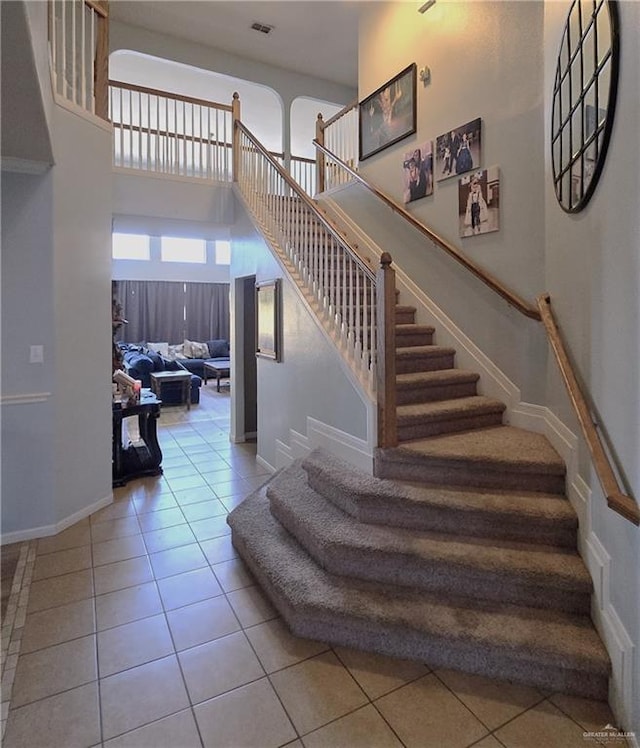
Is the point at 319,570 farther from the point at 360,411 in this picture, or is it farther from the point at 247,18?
the point at 247,18

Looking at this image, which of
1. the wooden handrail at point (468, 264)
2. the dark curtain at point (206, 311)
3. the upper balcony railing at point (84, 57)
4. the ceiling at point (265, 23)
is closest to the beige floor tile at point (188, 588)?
the wooden handrail at point (468, 264)

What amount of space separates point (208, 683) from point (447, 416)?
2037mm

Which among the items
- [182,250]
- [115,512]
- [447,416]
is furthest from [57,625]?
[182,250]

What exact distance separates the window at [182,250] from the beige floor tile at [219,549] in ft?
31.2

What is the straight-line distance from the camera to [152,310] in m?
11.2

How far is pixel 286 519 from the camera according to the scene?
270 centimetres

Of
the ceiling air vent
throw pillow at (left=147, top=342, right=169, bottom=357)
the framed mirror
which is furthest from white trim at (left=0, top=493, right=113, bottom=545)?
throw pillow at (left=147, top=342, right=169, bottom=357)

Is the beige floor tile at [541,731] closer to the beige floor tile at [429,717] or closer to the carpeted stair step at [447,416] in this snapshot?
the beige floor tile at [429,717]

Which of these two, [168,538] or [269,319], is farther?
[269,319]

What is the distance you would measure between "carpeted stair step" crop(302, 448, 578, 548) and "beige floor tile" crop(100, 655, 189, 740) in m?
1.14

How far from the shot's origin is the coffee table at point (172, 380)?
7375 millimetres

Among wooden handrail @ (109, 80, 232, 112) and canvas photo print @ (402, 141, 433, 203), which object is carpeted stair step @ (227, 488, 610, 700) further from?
wooden handrail @ (109, 80, 232, 112)

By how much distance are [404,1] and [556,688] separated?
5625 millimetres

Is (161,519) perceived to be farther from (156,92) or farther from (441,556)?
(156,92)
